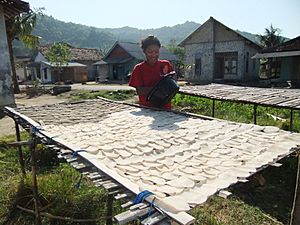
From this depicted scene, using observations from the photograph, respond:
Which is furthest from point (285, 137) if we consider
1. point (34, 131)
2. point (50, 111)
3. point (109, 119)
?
point (50, 111)

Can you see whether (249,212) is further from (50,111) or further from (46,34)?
(46,34)

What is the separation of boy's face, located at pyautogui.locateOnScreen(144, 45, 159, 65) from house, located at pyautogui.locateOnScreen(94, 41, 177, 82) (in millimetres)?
28168

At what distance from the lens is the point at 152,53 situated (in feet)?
15.0

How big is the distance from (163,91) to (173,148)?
1.71m

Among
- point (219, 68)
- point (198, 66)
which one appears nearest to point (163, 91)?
point (219, 68)

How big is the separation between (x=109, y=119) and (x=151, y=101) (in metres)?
0.82

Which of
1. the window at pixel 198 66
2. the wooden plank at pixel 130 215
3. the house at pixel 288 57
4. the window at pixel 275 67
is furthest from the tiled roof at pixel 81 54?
the wooden plank at pixel 130 215

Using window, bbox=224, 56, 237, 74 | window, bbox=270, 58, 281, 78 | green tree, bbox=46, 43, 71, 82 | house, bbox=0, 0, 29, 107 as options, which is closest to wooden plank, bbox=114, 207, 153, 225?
house, bbox=0, 0, 29, 107

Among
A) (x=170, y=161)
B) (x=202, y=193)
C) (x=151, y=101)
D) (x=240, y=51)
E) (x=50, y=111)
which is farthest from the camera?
(x=240, y=51)

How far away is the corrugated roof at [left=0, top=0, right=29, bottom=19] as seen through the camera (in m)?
9.90

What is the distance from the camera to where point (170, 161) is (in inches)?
101

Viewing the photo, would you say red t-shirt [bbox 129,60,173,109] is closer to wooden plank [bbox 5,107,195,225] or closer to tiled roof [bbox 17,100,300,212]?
tiled roof [bbox 17,100,300,212]

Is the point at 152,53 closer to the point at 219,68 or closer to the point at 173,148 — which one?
the point at 173,148

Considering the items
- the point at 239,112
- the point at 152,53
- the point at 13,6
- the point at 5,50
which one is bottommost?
the point at 239,112
